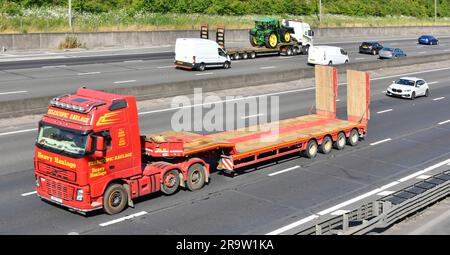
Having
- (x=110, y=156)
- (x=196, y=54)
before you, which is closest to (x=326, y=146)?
(x=110, y=156)

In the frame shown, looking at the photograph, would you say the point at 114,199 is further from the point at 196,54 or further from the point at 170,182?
the point at 196,54

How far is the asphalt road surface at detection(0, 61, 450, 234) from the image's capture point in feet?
55.4

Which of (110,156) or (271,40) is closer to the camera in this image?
(110,156)

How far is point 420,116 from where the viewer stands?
115 feet

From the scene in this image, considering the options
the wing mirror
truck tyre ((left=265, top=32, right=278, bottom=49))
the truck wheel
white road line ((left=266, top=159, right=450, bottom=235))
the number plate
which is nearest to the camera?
the wing mirror

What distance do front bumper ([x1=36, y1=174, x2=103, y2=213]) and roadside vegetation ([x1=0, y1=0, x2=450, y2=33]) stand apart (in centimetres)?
4321

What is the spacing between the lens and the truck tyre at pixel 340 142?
25.9m

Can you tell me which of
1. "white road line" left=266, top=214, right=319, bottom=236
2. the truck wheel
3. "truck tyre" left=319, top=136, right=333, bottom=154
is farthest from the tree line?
"white road line" left=266, top=214, right=319, bottom=236

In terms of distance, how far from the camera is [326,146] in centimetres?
2517

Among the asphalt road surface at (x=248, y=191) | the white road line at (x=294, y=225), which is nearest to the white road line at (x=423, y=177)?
the asphalt road surface at (x=248, y=191)

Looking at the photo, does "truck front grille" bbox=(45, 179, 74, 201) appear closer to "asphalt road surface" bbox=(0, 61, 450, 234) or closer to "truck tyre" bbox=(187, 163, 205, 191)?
"asphalt road surface" bbox=(0, 61, 450, 234)

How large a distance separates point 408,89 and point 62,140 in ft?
94.8
